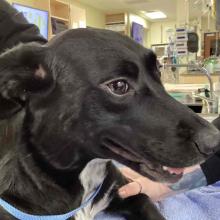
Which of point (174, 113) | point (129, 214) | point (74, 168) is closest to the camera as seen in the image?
point (174, 113)

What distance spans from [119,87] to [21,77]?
0.25 meters

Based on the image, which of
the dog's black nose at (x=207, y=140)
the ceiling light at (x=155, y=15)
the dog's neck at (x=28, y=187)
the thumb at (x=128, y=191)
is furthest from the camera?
the ceiling light at (x=155, y=15)

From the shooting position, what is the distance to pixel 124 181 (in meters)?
1.12

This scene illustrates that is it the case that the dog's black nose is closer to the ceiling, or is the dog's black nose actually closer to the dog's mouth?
the dog's mouth

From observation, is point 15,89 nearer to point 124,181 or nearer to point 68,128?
point 68,128

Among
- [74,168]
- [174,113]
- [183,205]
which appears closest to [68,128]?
[74,168]

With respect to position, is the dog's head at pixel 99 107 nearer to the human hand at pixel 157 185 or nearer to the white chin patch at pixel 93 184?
the white chin patch at pixel 93 184

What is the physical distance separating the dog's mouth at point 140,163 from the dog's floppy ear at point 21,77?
0.22 m

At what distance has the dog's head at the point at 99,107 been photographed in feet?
2.74

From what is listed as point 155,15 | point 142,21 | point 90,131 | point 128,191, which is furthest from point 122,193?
point 142,21


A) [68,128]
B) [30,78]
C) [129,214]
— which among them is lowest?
[129,214]

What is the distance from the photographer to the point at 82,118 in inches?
34.6

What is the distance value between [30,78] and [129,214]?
0.47 meters

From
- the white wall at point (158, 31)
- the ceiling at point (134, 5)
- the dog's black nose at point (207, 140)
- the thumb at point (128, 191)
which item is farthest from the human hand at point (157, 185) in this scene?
the white wall at point (158, 31)
